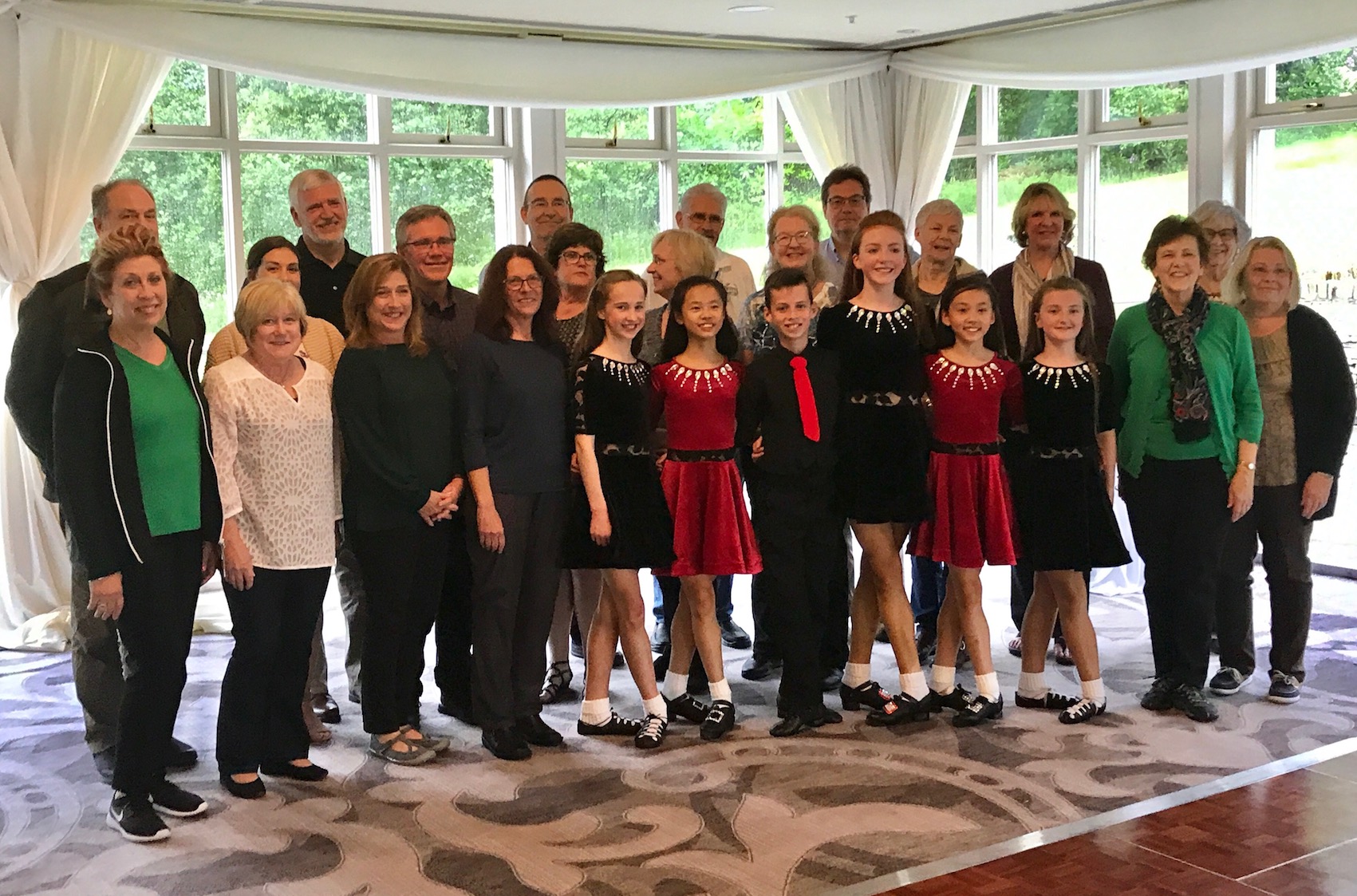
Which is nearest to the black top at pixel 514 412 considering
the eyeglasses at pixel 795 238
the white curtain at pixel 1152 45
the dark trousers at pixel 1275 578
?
the eyeglasses at pixel 795 238

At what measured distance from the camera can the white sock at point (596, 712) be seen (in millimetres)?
4473

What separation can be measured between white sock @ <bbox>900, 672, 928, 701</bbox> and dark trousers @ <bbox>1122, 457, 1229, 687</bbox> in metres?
0.81

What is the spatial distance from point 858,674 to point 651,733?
0.75 metres

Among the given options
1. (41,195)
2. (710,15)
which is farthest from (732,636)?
(41,195)

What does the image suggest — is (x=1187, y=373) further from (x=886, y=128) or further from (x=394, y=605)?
(x=886, y=128)

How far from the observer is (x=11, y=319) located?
618cm

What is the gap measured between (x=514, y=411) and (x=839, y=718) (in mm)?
1429

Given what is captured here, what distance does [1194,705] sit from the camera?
457 cm

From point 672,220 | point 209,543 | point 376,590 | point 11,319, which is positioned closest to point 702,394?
point 376,590

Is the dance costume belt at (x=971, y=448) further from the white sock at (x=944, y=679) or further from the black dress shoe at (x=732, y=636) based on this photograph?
the black dress shoe at (x=732, y=636)

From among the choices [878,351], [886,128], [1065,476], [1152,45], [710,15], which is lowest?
[1065,476]

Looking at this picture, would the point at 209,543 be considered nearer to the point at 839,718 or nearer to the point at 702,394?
the point at 702,394

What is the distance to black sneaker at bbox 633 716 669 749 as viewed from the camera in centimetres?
432

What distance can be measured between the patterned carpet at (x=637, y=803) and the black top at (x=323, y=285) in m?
1.32
